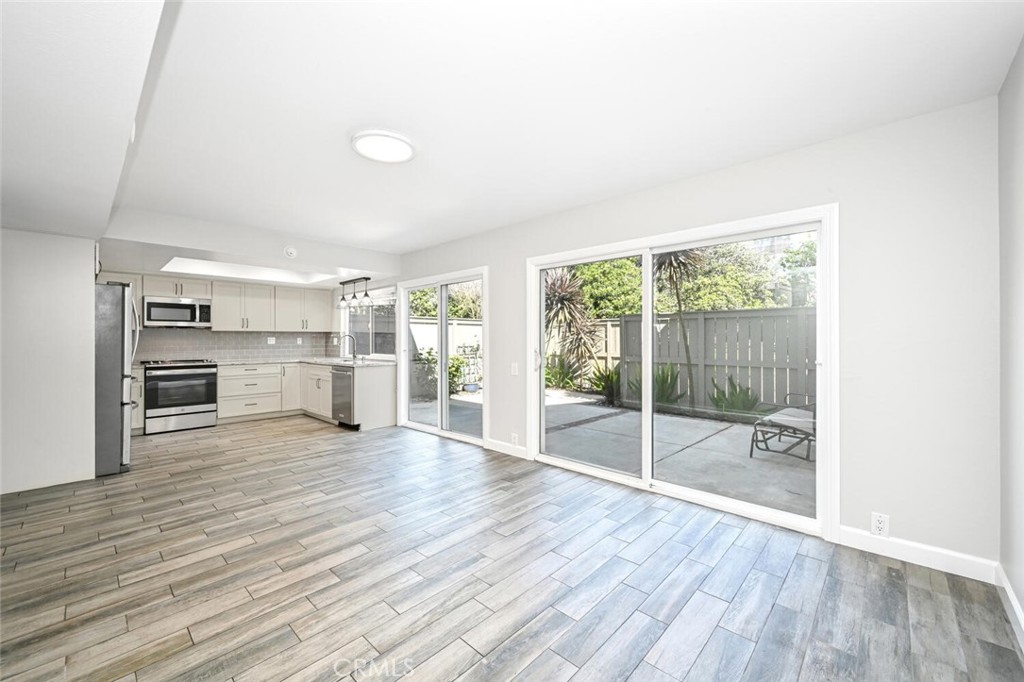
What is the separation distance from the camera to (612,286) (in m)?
3.76

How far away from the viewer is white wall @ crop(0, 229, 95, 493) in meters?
3.42

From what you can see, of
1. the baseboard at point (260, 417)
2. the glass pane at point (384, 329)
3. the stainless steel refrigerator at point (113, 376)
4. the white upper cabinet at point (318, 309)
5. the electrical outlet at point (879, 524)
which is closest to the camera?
the electrical outlet at point (879, 524)

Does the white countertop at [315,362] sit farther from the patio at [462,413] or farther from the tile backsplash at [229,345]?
the patio at [462,413]

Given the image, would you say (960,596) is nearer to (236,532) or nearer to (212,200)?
(236,532)

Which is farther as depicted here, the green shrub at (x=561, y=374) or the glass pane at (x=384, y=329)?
the glass pane at (x=384, y=329)

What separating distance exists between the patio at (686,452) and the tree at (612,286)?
0.86 meters

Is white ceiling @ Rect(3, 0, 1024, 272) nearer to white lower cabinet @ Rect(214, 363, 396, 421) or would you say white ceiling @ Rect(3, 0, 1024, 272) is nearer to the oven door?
the oven door

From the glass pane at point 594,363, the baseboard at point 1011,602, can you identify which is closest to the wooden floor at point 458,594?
the baseboard at point 1011,602

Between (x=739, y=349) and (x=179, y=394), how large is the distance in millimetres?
6632

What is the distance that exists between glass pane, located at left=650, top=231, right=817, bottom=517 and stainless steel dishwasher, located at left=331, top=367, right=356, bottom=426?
3.96m

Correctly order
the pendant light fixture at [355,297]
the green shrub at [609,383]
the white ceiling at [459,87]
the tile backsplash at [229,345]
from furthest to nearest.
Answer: the pendant light fixture at [355,297], the tile backsplash at [229,345], the green shrub at [609,383], the white ceiling at [459,87]

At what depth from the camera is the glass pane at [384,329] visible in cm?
630

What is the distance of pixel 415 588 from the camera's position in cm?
208

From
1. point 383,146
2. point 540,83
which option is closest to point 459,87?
point 540,83
